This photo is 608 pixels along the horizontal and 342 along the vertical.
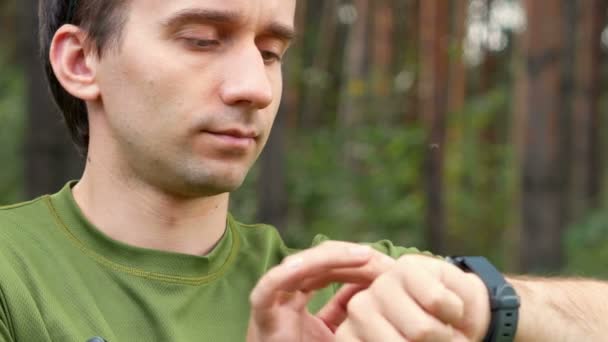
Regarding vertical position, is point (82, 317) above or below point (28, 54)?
below

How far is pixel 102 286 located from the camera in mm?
2262

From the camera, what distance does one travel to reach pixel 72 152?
248 inches

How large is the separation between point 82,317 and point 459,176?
18.9 m

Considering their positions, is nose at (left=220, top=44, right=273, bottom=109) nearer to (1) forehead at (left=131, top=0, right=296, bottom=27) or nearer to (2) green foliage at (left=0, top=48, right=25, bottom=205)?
(1) forehead at (left=131, top=0, right=296, bottom=27)

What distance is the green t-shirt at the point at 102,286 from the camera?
2.13m

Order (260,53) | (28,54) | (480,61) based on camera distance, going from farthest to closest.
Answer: (480,61)
(28,54)
(260,53)

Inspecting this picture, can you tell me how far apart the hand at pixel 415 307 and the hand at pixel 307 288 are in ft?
0.28

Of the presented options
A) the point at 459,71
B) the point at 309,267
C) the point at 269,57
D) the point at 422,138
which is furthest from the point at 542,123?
the point at 459,71

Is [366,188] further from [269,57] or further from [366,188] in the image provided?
[269,57]

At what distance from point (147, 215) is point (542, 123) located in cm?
843

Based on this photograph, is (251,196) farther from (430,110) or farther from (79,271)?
(79,271)

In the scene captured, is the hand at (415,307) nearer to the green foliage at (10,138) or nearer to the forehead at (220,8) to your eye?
the forehead at (220,8)

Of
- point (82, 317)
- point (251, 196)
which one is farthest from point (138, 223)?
point (251, 196)

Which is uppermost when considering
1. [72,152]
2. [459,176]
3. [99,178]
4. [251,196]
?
[99,178]
